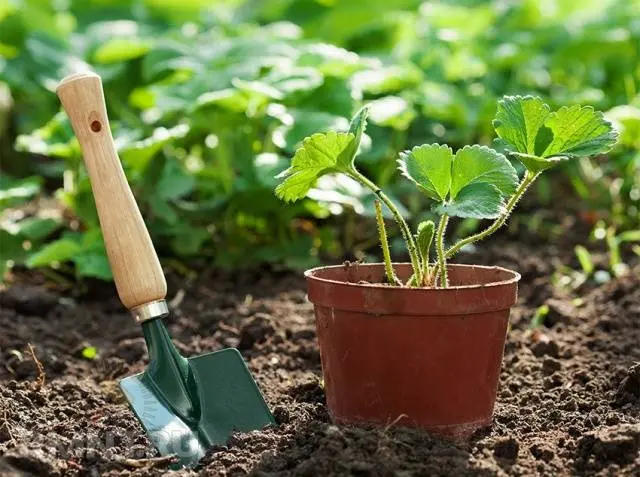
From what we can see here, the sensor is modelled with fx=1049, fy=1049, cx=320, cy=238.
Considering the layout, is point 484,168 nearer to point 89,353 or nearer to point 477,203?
point 477,203

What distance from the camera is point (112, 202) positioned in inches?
78.1

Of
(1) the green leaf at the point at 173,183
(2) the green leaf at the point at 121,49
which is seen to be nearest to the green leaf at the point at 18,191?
(1) the green leaf at the point at 173,183

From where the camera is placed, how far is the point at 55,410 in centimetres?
208

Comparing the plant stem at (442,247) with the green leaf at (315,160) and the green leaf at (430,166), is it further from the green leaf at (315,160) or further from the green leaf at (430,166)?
the green leaf at (315,160)

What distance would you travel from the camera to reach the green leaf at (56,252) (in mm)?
3012

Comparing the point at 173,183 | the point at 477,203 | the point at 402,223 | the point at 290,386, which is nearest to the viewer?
the point at 477,203

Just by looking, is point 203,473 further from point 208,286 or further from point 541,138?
point 208,286

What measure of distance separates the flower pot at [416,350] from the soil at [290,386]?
57 mm

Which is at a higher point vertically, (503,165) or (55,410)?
(503,165)

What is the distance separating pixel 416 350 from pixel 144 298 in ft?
1.80

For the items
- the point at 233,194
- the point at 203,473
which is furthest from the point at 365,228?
the point at 203,473

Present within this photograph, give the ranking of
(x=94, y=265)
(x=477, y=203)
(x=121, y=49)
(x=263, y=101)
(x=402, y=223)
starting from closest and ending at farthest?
(x=477, y=203)
(x=402, y=223)
(x=94, y=265)
(x=263, y=101)
(x=121, y=49)

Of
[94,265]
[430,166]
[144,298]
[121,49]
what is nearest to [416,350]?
[430,166]

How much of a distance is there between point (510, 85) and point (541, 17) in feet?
2.86
